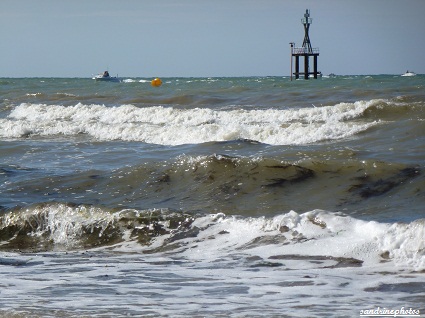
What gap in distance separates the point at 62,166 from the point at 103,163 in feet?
2.43

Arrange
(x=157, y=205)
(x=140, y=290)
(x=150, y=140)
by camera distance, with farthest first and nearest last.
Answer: (x=150, y=140)
(x=157, y=205)
(x=140, y=290)

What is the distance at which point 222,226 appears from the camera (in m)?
9.60

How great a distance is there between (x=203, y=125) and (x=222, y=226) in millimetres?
11650

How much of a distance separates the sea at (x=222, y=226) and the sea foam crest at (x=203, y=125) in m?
0.14

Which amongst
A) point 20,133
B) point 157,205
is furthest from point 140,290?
point 20,133

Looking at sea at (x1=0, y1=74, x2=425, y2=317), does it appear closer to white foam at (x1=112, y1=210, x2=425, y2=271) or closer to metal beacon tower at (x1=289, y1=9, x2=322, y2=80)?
white foam at (x1=112, y1=210, x2=425, y2=271)

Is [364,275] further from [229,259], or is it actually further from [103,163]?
[103,163]

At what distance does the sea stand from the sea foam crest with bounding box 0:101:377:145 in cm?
14

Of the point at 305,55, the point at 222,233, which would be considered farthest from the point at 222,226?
the point at 305,55

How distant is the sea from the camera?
251 inches

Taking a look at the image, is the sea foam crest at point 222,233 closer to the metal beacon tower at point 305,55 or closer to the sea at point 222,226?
the sea at point 222,226

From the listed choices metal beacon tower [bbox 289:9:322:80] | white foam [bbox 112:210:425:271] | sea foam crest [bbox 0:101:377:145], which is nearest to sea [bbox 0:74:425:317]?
white foam [bbox 112:210:425:271]

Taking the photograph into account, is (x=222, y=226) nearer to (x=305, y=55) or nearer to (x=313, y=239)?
(x=313, y=239)

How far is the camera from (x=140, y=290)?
675cm
